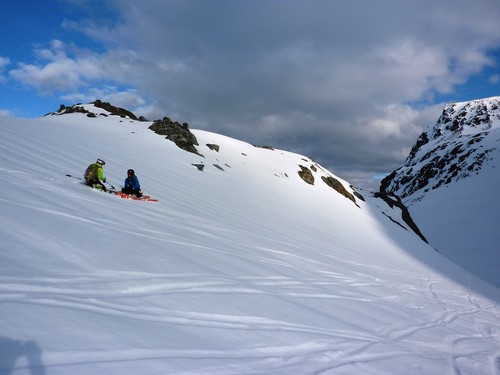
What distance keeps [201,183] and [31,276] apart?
15.6m

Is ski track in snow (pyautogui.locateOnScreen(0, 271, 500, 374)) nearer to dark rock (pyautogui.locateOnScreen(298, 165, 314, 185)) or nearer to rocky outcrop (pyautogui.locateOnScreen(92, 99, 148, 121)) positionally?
dark rock (pyautogui.locateOnScreen(298, 165, 314, 185))

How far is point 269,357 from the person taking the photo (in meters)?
3.17

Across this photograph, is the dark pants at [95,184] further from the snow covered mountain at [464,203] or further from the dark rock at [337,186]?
the snow covered mountain at [464,203]

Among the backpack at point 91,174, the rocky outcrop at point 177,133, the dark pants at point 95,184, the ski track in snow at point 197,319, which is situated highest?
the rocky outcrop at point 177,133

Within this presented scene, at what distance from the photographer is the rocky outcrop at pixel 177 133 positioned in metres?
29.2

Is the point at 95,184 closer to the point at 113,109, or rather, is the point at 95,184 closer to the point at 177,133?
the point at 177,133

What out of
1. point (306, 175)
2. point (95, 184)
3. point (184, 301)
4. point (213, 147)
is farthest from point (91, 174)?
point (306, 175)

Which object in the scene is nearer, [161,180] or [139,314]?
[139,314]

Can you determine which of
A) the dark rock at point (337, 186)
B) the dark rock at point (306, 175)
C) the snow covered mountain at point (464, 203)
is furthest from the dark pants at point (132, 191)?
the snow covered mountain at point (464, 203)

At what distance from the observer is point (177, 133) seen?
31.0 m

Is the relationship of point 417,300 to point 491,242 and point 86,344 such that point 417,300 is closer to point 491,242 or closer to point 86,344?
point 86,344

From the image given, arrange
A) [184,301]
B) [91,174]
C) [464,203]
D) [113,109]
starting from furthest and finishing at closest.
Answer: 1. [464,203]
2. [113,109]
3. [91,174]
4. [184,301]

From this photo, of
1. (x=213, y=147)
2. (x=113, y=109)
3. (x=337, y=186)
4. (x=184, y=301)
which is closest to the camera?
(x=184, y=301)

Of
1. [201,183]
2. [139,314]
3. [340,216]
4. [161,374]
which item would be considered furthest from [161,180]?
[340,216]
